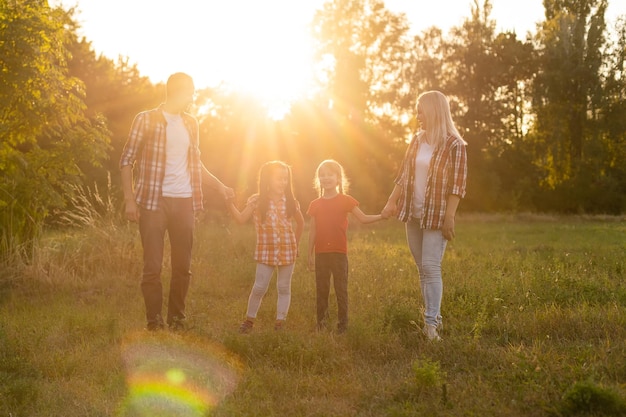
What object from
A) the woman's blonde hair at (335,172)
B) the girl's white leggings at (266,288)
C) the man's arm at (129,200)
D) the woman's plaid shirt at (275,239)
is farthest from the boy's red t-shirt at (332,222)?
the man's arm at (129,200)

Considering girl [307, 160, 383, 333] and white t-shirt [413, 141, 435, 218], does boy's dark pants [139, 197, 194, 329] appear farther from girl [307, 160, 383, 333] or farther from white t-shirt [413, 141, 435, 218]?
white t-shirt [413, 141, 435, 218]

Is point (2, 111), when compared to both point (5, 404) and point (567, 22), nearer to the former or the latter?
point (5, 404)

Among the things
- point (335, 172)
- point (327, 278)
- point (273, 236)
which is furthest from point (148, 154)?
point (327, 278)

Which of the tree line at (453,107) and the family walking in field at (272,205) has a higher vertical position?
the tree line at (453,107)

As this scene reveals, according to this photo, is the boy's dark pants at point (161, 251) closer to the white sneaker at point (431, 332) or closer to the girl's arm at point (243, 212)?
the girl's arm at point (243, 212)

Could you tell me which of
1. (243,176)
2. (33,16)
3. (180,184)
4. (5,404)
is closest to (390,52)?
(243,176)

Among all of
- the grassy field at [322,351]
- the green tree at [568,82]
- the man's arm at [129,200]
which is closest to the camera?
the grassy field at [322,351]

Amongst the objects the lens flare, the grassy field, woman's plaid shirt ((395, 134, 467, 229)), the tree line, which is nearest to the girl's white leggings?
the grassy field

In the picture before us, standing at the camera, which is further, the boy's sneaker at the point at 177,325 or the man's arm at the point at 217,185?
the man's arm at the point at 217,185

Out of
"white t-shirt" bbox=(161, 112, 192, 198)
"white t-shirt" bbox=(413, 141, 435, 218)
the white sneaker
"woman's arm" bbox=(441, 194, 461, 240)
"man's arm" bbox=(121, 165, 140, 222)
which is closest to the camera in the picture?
the white sneaker

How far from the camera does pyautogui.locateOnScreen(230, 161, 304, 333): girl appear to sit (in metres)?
6.45

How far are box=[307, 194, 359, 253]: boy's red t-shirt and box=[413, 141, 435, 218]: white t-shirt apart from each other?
0.76 metres

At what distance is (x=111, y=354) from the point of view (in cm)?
542

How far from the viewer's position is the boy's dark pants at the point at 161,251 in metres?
6.30
